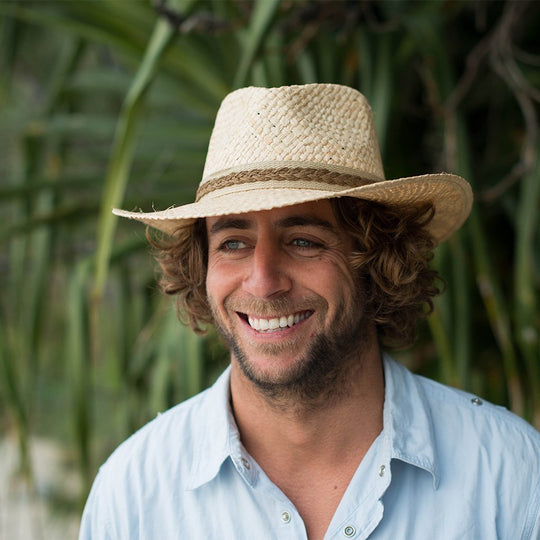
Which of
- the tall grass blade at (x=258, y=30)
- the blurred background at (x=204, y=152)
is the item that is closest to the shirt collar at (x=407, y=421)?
the blurred background at (x=204, y=152)

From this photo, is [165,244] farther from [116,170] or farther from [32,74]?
[32,74]

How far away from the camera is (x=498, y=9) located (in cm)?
214

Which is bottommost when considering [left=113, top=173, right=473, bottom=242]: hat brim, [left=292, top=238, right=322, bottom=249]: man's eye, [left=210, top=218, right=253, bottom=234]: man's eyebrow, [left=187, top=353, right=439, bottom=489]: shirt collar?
[left=187, top=353, right=439, bottom=489]: shirt collar

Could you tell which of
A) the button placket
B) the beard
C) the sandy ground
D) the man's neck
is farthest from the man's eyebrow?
the sandy ground

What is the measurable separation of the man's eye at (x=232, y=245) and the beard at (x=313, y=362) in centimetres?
10

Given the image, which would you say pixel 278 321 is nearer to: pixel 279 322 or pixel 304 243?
pixel 279 322

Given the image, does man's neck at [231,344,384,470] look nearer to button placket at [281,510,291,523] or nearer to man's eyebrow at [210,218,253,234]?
button placket at [281,510,291,523]

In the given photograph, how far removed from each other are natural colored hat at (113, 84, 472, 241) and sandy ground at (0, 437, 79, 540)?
158cm

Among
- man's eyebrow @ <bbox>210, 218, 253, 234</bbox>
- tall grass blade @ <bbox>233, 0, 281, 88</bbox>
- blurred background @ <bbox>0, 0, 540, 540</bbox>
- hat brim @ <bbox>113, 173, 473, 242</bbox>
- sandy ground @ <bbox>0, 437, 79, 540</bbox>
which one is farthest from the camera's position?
sandy ground @ <bbox>0, 437, 79, 540</bbox>

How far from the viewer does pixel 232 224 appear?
3.92 feet

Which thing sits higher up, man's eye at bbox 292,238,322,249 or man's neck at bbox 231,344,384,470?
man's eye at bbox 292,238,322,249

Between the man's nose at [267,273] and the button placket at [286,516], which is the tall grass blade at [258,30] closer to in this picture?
the man's nose at [267,273]

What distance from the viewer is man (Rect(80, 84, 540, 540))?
1.14m

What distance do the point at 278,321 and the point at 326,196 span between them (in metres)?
0.23
